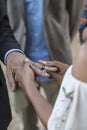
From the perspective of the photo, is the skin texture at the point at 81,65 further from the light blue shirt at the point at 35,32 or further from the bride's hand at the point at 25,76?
the light blue shirt at the point at 35,32

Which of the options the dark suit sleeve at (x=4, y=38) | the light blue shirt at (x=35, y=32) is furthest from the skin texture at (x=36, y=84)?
the light blue shirt at (x=35, y=32)

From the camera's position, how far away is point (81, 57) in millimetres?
725

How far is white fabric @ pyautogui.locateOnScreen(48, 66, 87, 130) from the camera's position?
2.45ft

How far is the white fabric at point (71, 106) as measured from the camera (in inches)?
29.4

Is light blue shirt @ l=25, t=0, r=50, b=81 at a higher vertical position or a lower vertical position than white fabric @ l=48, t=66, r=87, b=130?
lower

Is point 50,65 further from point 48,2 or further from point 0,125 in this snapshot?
point 48,2

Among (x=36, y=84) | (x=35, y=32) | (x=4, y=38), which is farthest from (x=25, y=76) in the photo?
(x=35, y=32)

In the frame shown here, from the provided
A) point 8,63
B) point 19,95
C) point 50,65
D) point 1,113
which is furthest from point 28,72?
point 19,95

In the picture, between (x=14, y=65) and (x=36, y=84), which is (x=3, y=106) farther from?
(x=36, y=84)

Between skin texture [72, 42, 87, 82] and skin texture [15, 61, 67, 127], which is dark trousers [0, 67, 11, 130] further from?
skin texture [72, 42, 87, 82]

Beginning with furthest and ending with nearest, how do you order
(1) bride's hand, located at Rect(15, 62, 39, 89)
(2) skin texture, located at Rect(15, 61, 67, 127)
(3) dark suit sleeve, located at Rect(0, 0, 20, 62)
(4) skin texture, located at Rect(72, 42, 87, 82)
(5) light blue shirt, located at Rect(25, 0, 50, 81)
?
(5) light blue shirt, located at Rect(25, 0, 50, 81) → (3) dark suit sleeve, located at Rect(0, 0, 20, 62) → (1) bride's hand, located at Rect(15, 62, 39, 89) → (2) skin texture, located at Rect(15, 61, 67, 127) → (4) skin texture, located at Rect(72, 42, 87, 82)

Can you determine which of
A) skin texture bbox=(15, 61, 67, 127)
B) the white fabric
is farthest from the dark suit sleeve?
the white fabric

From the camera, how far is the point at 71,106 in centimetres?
76

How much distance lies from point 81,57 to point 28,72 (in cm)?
46
